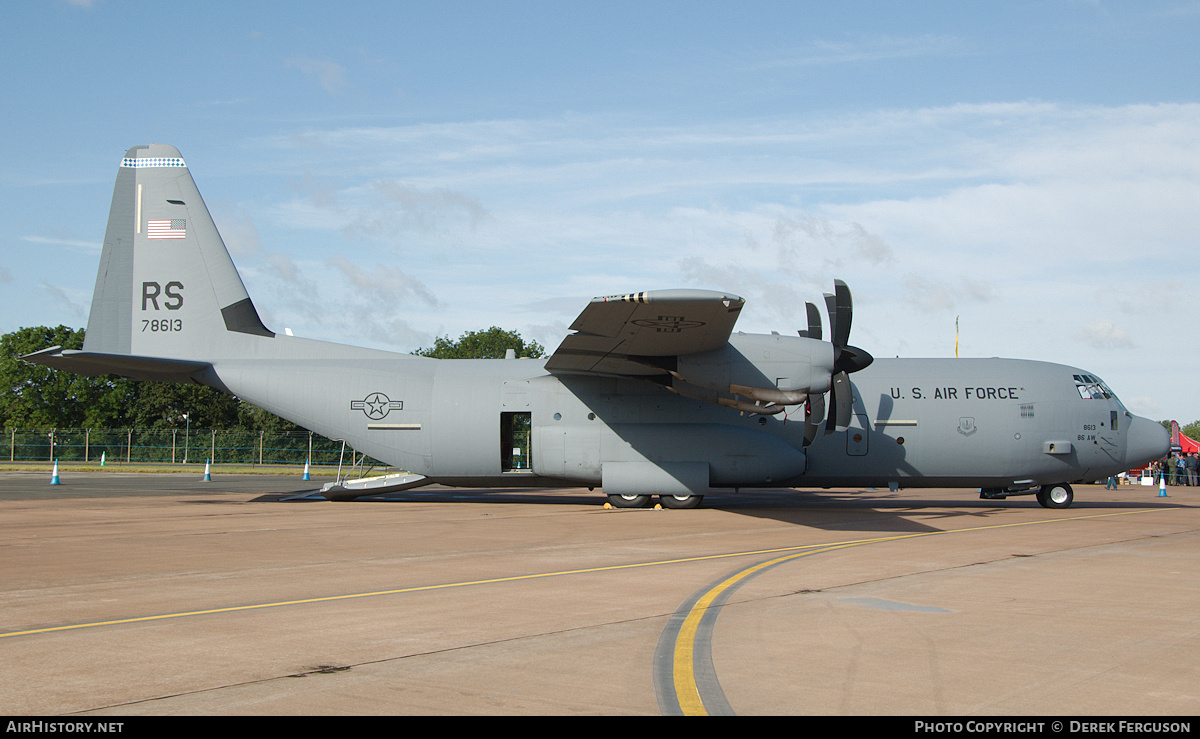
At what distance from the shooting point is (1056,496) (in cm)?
2231

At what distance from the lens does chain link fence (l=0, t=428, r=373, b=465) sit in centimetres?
5253

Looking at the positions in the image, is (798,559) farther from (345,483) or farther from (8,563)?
(345,483)

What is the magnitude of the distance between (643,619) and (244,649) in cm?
333

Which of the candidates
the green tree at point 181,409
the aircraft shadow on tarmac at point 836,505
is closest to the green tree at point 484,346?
the green tree at point 181,409

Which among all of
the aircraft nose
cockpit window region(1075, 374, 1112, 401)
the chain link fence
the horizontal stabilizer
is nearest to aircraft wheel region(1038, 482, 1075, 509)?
the aircraft nose

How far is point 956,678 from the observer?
579 cm

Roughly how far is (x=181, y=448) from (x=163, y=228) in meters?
34.3

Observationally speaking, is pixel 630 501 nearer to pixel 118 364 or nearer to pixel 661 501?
pixel 661 501

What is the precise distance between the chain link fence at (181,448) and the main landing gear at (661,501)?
34.3 m

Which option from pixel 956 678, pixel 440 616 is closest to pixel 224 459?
pixel 440 616

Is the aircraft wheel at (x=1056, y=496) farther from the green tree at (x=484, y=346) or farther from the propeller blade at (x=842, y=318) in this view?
the green tree at (x=484, y=346)

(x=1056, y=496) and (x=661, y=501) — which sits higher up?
(x=1056, y=496)

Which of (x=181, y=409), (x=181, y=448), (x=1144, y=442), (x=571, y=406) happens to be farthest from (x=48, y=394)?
(x=1144, y=442)

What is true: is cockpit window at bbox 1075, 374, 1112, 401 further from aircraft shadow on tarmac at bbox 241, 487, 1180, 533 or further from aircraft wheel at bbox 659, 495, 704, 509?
aircraft wheel at bbox 659, 495, 704, 509
